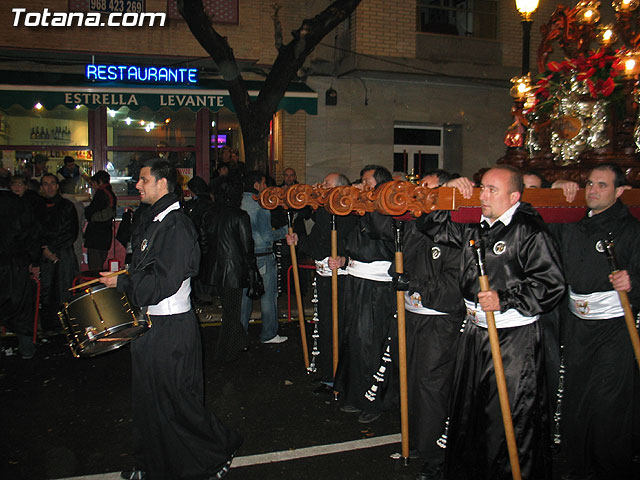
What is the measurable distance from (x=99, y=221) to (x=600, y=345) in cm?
846

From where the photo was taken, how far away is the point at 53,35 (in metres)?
13.7

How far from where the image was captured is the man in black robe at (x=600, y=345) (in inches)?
167

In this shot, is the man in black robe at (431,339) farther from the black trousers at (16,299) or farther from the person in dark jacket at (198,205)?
the black trousers at (16,299)

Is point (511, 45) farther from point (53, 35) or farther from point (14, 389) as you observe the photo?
point (14, 389)

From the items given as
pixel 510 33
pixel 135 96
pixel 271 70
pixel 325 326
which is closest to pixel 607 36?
pixel 325 326

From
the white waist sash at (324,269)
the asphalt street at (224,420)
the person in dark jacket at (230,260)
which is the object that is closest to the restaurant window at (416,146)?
the person in dark jacket at (230,260)

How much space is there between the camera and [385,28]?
49.8ft

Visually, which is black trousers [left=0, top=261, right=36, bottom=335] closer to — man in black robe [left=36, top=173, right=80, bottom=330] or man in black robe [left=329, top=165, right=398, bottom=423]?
man in black robe [left=36, top=173, right=80, bottom=330]

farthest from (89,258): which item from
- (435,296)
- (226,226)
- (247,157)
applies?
(435,296)

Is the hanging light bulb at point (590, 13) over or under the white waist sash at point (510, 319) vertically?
over

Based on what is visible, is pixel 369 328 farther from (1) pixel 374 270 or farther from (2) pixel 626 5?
(2) pixel 626 5

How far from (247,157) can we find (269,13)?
571cm

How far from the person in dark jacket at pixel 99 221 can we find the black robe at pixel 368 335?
611cm

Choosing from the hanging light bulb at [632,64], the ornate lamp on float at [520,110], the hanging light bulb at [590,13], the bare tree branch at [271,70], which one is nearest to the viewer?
the hanging light bulb at [632,64]
